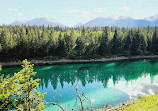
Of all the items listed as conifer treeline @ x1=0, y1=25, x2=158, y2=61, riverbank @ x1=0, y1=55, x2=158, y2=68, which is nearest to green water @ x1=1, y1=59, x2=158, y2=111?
riverbank @ x1=0, y1=55, x2=158, y2=68

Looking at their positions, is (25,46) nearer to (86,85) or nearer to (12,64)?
(12,64)

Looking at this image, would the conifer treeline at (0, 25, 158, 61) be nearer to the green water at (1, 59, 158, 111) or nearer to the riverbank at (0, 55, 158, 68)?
the riverbank at (0, 55, 158, 68)

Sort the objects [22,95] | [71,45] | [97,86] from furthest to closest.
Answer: [71,45], [97,86], [22,95]

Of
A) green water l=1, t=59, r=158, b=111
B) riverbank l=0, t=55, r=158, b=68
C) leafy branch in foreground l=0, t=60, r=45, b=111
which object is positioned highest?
leafy branch in foreground l=0, t=60, r=45, b=111

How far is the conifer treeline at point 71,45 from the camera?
46.1m

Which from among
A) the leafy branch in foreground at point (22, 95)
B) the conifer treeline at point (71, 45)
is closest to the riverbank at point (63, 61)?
the conifer treeline at point (71, 45)

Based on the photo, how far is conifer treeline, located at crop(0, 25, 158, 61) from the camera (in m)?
46.1

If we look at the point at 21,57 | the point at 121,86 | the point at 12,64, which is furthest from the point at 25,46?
the point at 121,86

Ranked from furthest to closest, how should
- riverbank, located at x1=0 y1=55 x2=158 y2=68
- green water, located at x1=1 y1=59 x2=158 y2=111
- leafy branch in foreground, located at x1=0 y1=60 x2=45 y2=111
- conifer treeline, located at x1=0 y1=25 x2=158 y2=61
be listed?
conifer treeline, located at x1=0 y1=25 x2=158 y2=61 → riverbank, located at x1=0 y1=55 x2=158 y2=68 → green water, located at x1=1 y1=59 x2=158 y2=111 → leafy branch in foreground, located at x1=0 y1=60 x2=45 y2=111

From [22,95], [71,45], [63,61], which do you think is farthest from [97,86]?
[71,45]

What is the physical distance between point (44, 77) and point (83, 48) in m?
23.0

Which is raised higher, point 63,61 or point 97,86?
point 63,61

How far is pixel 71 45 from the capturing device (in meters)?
53.2

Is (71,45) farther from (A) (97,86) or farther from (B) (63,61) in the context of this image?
(A) (97,86)
